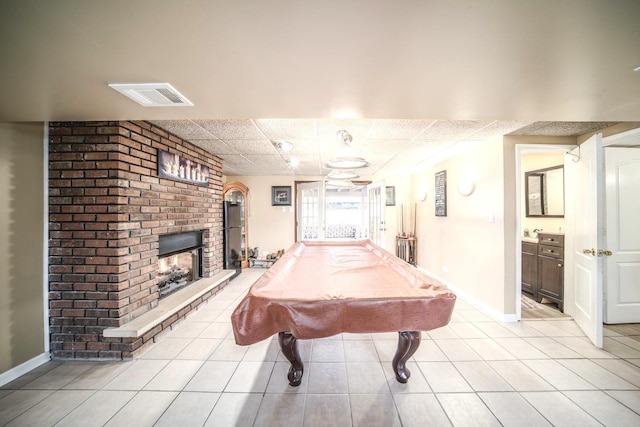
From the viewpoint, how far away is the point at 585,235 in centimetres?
246

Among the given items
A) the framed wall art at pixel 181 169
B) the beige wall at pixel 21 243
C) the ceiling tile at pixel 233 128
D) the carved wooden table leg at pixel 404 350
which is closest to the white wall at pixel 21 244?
the beige wall at pixel 21 243

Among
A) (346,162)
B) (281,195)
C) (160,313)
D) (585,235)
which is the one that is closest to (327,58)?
(346,162)

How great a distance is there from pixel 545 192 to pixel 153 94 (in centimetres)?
533

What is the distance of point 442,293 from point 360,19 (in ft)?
5.39

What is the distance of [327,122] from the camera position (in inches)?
97.0

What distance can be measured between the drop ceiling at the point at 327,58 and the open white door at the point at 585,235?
627mm

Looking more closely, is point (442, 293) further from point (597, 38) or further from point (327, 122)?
point (327, 122)

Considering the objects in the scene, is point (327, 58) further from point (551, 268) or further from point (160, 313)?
point (551, 268)

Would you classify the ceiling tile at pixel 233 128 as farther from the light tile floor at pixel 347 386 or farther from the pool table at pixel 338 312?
the light tile floor at pixel 347 386

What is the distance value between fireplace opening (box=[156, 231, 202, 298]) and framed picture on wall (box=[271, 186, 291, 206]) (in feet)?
8.44

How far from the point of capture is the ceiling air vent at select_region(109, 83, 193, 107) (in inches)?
57.7

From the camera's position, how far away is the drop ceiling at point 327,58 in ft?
3.04

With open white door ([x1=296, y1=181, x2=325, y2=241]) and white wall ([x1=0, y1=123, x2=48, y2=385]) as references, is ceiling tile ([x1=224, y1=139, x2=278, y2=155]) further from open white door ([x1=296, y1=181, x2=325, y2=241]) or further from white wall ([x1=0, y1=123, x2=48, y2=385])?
open white door ([x1=296, y1=181, x2=325, y2=241])

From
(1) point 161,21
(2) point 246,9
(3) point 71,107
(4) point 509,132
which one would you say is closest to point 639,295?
(4) point 509,132
